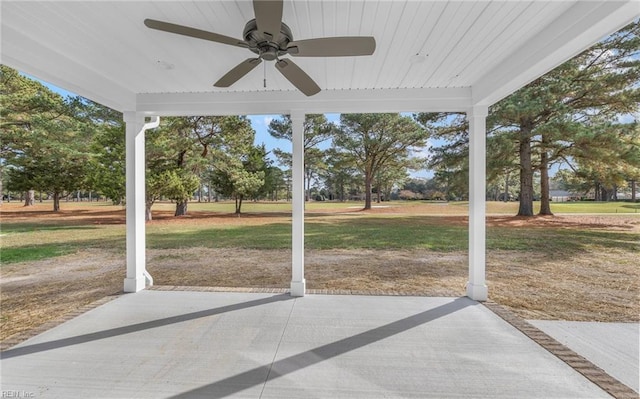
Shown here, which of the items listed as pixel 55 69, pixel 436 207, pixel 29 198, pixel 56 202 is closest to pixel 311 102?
pixel 55 69

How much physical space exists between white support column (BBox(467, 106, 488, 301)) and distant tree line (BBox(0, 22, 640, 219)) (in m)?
5.94

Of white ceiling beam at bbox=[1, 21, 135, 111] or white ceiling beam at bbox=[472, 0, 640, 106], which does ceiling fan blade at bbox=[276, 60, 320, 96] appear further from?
white ceiling beam at bbox=[1, 21, 135, 111]

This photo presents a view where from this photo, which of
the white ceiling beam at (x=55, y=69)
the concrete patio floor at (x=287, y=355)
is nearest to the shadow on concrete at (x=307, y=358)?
the concrete patio floor at (x=287, y=355)

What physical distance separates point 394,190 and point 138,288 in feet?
51.8

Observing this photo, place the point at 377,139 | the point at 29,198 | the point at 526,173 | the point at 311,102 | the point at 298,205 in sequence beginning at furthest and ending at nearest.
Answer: the point at 29,198, the point at 377,139, the point at 526,173, the point at 298,205, the point at 311,102

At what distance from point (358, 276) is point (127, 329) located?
3449 mm

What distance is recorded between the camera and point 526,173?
31.8 feet

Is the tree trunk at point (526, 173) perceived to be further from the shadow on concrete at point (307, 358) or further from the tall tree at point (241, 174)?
the tall tree at point (241, 174)

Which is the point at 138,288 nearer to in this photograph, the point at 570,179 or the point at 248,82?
the point at 248,82

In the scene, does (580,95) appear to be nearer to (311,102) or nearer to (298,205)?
(311,102)

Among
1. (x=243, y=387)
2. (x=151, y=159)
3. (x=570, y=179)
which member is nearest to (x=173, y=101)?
(x=243, y=387)

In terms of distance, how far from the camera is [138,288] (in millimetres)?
3615

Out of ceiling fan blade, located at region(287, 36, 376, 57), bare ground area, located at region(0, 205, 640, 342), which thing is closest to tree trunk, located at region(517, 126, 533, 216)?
bare ground area, located at region(0, 205, 640, 342)

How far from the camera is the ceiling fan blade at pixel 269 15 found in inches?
53.5
